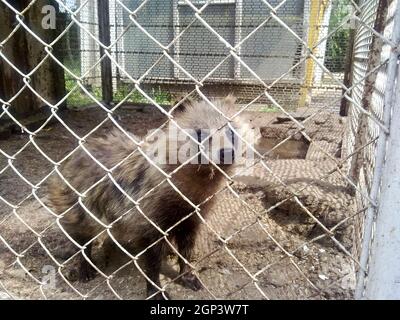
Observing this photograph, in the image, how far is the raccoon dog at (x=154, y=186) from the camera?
2121mm

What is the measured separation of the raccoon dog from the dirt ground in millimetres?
176

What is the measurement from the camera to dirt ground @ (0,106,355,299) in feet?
7.34

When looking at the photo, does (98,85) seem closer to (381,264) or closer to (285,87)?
(285,87)

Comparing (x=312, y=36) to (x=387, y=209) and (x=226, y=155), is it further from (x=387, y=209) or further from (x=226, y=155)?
(x=387, y=209)

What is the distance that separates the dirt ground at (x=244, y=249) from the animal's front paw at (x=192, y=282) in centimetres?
3

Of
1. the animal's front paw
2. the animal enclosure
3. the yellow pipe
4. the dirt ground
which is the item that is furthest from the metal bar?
the yellow pipe

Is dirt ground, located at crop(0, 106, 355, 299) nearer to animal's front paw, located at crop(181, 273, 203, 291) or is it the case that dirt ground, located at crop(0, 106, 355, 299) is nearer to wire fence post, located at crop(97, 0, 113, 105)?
animal's front paw, located at crop(181, 273, 203, 291)

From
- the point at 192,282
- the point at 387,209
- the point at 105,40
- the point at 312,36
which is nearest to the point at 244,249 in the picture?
the point at 192,282

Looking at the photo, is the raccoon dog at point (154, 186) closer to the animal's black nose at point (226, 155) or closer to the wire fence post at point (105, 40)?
the animal's black nose at point (226, 155)

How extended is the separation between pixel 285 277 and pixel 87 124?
14.1ft

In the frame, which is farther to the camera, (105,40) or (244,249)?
(105,40)

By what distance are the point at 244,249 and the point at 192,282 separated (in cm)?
43

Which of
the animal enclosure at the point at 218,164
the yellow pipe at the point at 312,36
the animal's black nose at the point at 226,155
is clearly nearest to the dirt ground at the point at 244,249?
the animal enclosure at the point at 218,164

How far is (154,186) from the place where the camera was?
88.6 inches
